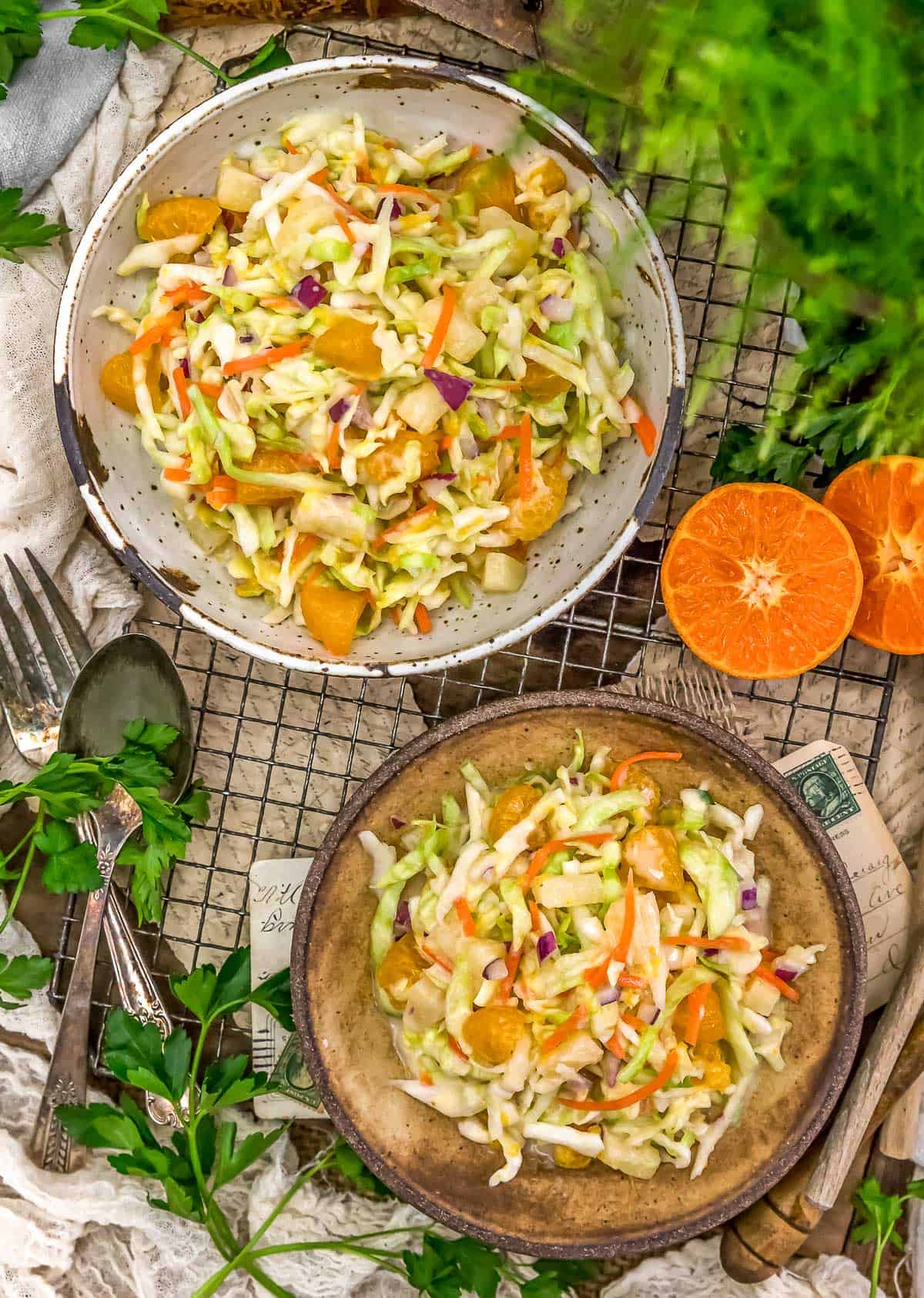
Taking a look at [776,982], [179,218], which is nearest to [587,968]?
[776,982]

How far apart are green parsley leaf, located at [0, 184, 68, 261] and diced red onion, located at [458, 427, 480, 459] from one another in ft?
3.64

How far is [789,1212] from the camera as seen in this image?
8.41ft

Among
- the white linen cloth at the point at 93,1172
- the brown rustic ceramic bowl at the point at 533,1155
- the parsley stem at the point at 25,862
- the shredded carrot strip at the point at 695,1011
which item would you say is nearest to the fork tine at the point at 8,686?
the white linen cloth at the point at 93,1172

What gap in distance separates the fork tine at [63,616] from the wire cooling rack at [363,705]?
0.61 ft

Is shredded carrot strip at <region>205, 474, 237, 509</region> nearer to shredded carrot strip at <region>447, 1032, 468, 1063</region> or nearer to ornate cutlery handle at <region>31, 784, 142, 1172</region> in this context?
ornate cutlery handle at <region>31, 784, 142, 1172</region>

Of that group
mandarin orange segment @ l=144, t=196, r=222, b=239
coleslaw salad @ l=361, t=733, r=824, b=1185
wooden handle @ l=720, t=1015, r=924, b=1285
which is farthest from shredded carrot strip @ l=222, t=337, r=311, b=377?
wooden handle @ l=720, t=1015, r=924, b=1285

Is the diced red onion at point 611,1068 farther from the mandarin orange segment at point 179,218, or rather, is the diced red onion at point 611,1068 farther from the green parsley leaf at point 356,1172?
the mandarin orange segment at point 179,218

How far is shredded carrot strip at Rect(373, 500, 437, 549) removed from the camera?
232cm

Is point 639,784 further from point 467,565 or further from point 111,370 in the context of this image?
point 111,370

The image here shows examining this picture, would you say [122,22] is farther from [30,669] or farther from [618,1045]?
[618,1045]

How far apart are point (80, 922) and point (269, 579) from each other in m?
1.08

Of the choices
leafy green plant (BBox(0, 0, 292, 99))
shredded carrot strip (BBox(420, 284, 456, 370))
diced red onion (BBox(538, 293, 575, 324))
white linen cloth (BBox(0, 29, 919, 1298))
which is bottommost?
white linen cloth (BBox(0, 29, 919, 1298))

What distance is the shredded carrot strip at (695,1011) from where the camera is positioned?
7.89 ft

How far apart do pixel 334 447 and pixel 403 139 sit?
29.9 inches
